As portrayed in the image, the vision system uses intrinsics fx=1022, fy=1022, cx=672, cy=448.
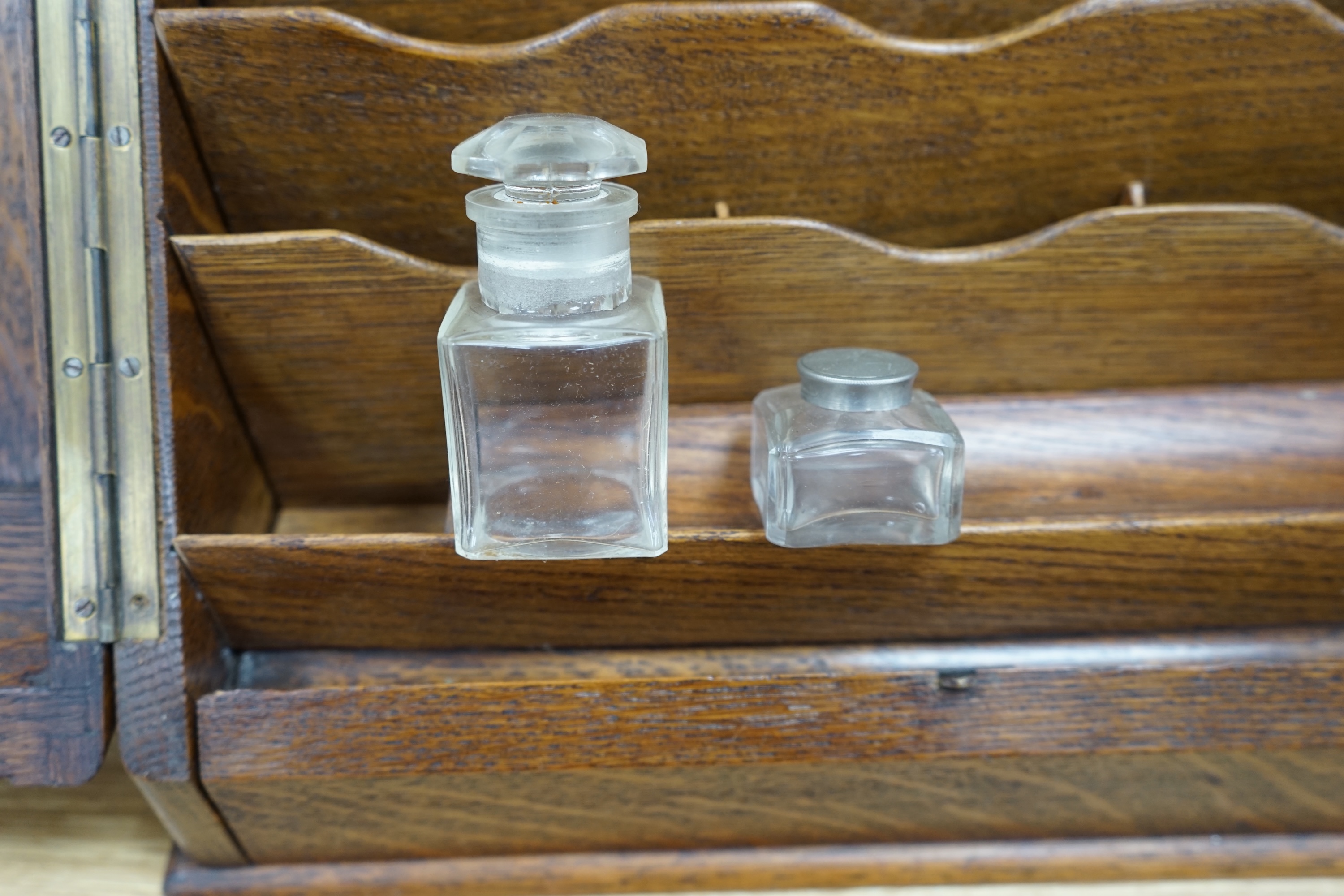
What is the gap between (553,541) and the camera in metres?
0.43

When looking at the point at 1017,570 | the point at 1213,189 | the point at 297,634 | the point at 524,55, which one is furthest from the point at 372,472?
the point at 1213,189

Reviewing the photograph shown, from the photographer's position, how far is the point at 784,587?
48cm

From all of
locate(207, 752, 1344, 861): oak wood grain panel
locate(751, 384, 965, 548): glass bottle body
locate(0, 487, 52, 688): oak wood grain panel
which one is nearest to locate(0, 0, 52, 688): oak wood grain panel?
locate(0, 487, 52, 688): oak wood grain panel

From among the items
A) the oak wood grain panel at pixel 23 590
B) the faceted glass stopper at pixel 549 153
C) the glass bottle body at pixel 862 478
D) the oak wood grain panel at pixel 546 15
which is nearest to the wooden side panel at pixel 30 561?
the oak wood grain panel at pixel 23 590

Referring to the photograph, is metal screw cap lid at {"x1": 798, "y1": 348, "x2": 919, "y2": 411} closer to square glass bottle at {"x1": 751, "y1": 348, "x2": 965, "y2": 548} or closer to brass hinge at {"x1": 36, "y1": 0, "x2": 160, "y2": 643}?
square glass bottle at {"x1": 751, "y1": 348, "x2": 965, "y2": 548}

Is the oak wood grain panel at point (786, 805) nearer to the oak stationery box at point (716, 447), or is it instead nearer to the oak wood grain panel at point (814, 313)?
the oak stationery box at point (716, 447)

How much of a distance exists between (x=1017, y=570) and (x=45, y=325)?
17.9 inches

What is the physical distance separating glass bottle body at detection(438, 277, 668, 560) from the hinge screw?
0.16m

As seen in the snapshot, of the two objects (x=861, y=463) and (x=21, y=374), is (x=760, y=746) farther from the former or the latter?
(x=21, y=374)

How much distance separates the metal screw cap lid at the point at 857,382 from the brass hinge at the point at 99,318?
0.29m

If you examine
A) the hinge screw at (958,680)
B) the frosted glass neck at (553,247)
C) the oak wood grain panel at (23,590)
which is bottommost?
the hinge screw at (958,680)

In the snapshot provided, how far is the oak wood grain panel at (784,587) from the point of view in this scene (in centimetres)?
46

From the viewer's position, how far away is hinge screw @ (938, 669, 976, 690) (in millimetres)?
479

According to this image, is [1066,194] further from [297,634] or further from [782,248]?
[297,634]
